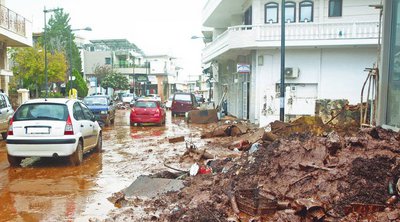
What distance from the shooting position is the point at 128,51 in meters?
76.2

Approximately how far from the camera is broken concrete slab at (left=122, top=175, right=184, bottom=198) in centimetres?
717

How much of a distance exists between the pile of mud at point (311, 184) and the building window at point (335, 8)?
17105mm

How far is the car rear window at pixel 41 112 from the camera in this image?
9664 mm

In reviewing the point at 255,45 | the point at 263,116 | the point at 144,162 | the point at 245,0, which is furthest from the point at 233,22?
the point at 144,162

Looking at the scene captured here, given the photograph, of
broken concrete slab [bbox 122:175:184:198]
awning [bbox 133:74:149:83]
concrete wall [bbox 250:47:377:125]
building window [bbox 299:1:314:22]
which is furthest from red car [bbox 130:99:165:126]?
awning [bbox 133:74:149:83]

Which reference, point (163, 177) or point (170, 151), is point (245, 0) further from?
point (163, 177)

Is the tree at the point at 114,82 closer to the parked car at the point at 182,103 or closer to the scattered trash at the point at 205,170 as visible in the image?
the parked car at the point at 182,103

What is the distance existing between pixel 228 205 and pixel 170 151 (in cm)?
700

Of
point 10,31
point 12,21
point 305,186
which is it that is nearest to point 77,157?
point 305,186

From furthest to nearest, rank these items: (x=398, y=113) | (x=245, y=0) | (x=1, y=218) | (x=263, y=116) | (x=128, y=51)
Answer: (x=128, y=51), (x=245, y=0), (x=263, y=116), (x=398, y=113), (x=1, y=218)

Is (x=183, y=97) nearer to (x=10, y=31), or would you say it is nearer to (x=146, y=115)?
(x=146, y=115)

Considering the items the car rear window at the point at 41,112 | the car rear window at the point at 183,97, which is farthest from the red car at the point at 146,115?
the car rear window at the point at 41,112

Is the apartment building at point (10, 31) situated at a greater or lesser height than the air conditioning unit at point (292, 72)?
greater

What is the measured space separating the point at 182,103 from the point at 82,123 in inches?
827
